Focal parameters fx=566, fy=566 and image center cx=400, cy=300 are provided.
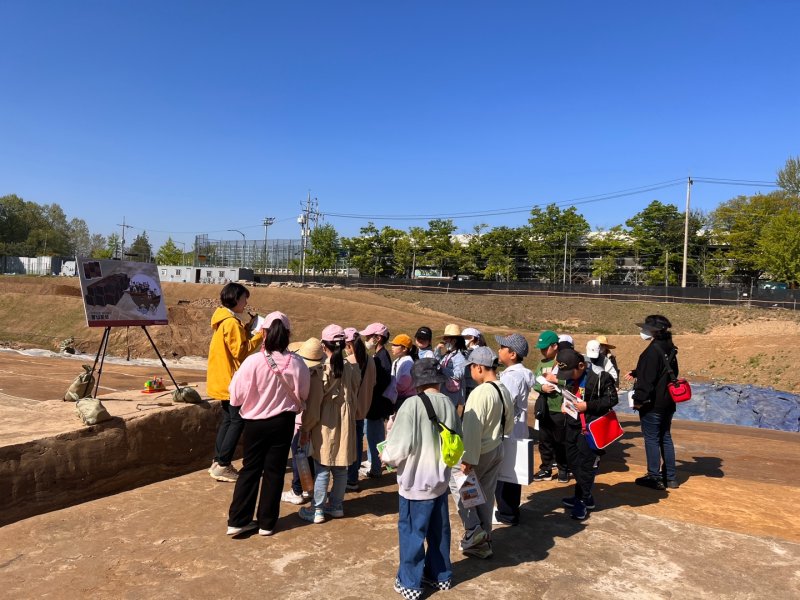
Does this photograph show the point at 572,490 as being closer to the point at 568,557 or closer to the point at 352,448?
the point at 568,557

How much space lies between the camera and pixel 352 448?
16.4 feet

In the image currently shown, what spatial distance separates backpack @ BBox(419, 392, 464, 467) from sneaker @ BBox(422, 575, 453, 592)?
2.75 feet

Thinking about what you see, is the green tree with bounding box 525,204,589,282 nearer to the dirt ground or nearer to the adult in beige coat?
the dirt ground

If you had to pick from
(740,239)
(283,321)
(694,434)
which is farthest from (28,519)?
(740,239)

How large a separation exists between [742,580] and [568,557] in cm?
123

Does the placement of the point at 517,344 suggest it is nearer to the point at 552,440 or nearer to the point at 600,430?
the point at 600,430

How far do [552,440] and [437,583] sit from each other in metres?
3.58

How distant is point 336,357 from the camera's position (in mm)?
5000

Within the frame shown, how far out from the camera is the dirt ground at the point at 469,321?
2283cm

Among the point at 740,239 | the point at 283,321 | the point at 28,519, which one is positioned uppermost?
the point at 740,239

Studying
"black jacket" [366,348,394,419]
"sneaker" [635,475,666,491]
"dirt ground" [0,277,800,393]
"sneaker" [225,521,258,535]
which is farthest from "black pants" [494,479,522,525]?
"dirt ground" [0,277,800,393]

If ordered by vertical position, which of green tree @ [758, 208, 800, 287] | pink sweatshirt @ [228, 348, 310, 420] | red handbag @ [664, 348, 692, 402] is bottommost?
red handbag @ [664, 348, 692, 402]

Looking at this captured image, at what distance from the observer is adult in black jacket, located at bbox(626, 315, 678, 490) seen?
6312mm

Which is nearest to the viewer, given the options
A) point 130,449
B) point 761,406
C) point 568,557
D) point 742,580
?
point 742,580
